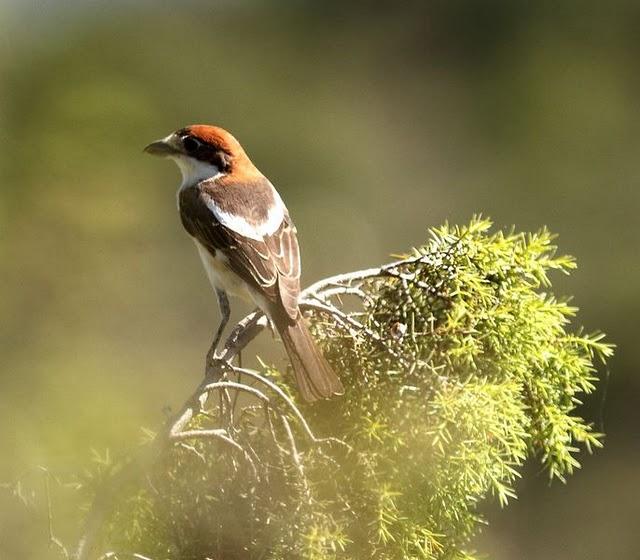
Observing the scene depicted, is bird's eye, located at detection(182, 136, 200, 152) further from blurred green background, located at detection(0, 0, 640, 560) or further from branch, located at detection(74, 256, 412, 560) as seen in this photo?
branch, located at detection(74, 256, 412, 560)

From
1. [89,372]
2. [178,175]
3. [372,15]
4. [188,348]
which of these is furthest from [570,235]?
[372,15]

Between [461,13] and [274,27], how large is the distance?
2.82 metres

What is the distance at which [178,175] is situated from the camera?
9789 millimetres

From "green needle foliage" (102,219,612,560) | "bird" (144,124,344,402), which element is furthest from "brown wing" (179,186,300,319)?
"green needle foliage" (102,219,612,560)

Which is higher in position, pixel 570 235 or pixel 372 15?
Answer: pixel 372 15

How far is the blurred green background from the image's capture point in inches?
236

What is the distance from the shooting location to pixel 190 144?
338 cm

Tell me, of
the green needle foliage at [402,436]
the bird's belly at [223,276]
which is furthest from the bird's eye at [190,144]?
the green needle foliage at [402,436]

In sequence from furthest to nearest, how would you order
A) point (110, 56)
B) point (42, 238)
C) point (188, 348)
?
1. point (110, 56)
2. point (188, 348)
3. point (42, 238)

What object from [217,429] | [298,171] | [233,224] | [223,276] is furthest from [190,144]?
[298,171]

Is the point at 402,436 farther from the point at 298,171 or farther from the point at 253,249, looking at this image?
the point at 298,171

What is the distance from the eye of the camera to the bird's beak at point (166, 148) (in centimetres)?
341

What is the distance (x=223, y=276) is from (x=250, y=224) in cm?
17

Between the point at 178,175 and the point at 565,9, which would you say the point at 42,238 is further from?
the point at 565,9
